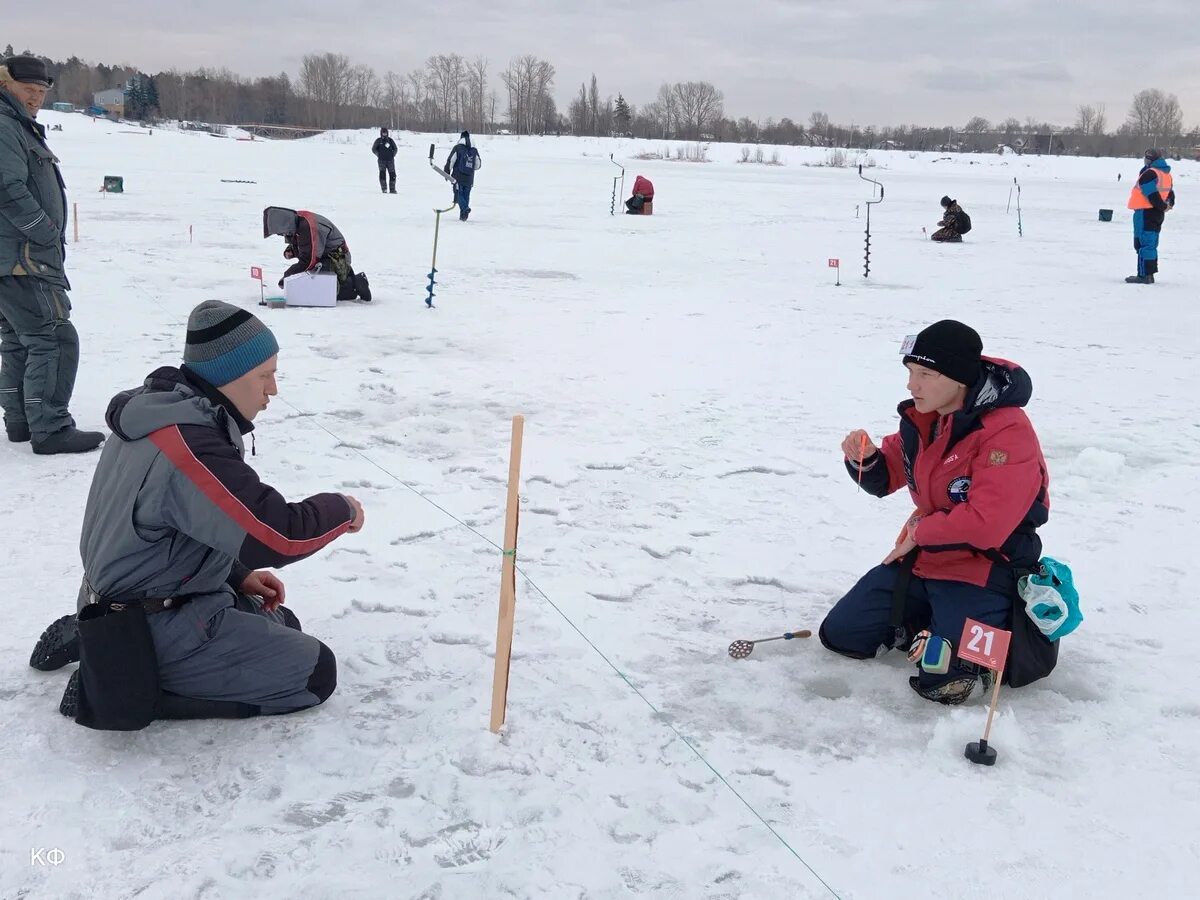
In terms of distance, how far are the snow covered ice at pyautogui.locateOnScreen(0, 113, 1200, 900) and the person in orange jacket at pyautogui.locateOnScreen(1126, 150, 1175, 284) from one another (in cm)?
349

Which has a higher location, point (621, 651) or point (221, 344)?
point (221, 344)

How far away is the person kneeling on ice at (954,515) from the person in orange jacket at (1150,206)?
36.4 ft

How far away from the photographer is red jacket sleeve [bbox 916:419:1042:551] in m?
3.14

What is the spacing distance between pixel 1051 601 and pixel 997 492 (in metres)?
0.42

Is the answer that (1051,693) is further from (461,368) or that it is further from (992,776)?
(461,368)

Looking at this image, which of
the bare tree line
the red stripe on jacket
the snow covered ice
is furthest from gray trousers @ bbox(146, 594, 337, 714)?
the bare tree line

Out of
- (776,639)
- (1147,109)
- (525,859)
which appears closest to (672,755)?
(525,859)

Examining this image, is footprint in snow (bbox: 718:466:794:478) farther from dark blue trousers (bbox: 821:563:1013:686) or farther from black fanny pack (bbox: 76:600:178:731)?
black fanny pack (bbox: 76:600:178:731)

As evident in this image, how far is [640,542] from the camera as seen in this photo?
4.50m

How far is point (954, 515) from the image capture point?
3.20 meters

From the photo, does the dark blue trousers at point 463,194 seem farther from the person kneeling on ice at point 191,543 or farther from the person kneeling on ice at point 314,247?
the person kneeling on ice at point 191,543

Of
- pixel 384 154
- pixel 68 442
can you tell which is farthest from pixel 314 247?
pixel 384 154

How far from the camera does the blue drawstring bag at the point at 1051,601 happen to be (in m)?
3.19

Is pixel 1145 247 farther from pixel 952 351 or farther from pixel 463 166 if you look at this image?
pixel 952 351
